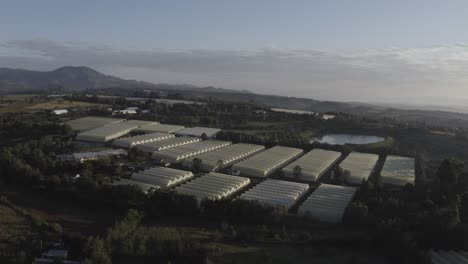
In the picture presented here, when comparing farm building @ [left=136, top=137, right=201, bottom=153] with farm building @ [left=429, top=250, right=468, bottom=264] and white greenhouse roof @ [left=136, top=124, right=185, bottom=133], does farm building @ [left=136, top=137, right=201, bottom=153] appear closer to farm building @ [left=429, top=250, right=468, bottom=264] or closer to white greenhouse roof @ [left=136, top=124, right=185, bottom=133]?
white greenhouse roof @ [left=136, top=124, right=185, bottom=133]

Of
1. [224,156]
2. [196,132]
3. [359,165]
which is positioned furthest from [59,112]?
[359,165]

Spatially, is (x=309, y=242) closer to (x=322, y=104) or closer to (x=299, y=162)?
(x=299, y=162)

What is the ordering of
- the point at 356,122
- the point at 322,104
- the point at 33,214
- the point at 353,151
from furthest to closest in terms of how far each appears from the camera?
the point at 322,104, the point at 356,122, the point at 353,151, the point at 33,214

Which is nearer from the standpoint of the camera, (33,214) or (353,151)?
(33,214)

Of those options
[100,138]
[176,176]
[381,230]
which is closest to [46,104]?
[100,138]

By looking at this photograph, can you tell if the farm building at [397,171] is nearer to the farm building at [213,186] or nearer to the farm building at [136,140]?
the farm building at [213,186]

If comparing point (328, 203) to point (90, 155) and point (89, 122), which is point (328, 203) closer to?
point (90, 155)

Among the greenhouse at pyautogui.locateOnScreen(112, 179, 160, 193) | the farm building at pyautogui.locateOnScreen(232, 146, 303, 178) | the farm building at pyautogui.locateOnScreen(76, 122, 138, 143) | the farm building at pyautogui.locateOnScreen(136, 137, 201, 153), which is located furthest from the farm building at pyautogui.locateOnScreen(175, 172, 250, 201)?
the farm building at pyautogui.locateOnScreen(76, 122, 138, 143)
